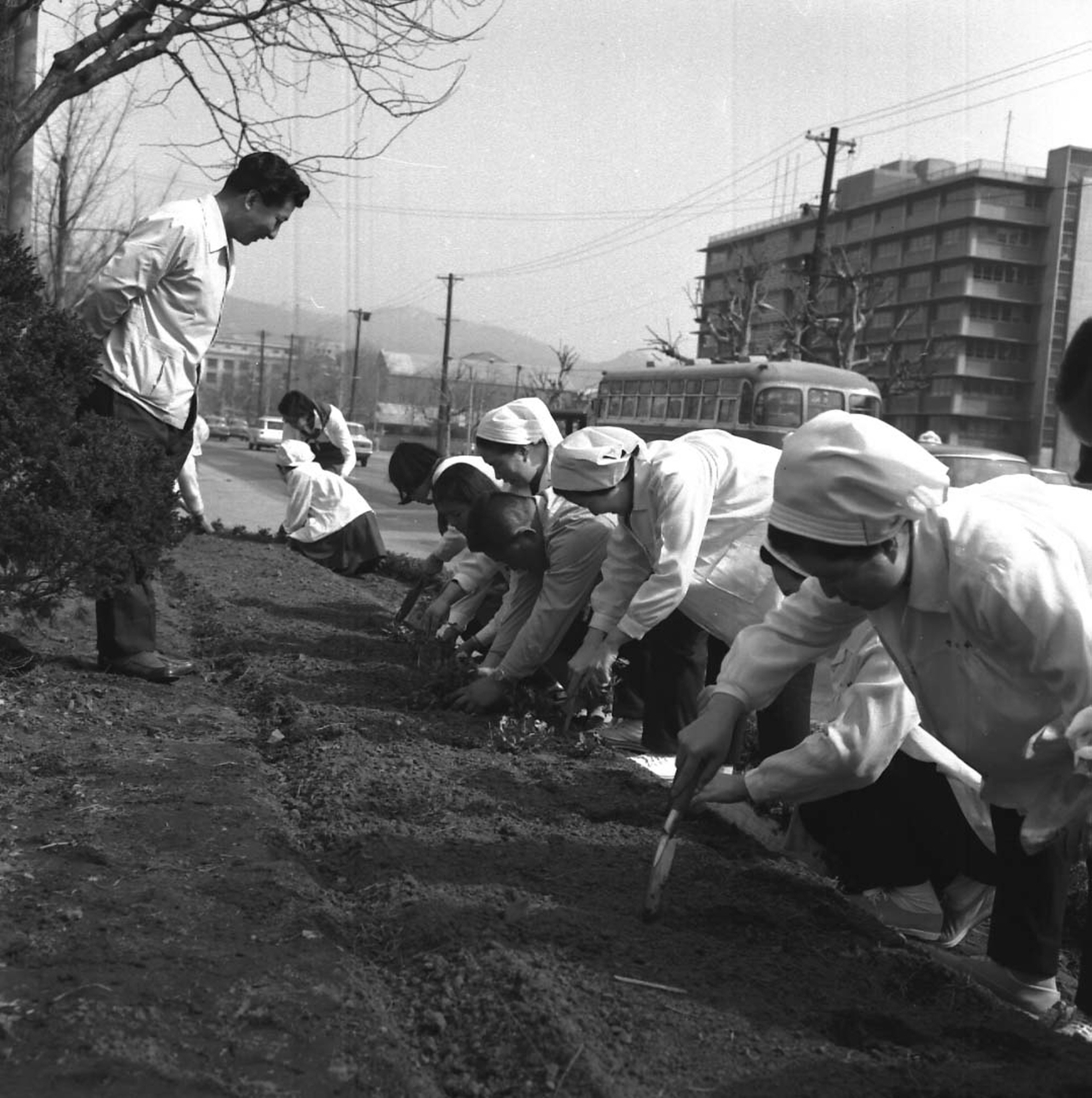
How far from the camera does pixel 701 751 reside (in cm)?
278

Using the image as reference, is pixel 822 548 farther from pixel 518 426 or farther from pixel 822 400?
pixel 822 400

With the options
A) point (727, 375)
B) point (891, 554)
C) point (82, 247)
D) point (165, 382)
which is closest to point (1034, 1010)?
point (891, 554)

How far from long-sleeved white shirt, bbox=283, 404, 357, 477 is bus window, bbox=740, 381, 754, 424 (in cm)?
1224

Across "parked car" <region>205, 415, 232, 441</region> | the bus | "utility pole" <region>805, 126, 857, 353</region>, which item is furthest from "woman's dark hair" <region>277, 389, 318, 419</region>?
"parked car" <region>205, 415, 232, 441</region>

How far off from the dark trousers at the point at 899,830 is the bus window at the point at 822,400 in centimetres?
2021

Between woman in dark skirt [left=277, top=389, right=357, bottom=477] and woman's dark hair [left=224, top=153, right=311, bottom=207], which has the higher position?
woman's dark hair [left=224, top=153, right=311, bottom=207]

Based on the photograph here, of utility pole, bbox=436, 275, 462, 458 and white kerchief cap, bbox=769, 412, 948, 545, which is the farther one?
utility pole, bbox=436, 275, 462, 458

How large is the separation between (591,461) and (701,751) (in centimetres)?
190

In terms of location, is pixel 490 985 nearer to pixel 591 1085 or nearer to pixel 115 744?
pixel 591 1085

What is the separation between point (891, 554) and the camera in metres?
2.47

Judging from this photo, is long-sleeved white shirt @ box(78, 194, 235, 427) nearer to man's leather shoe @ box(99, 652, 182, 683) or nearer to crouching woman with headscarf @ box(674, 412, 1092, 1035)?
man's leather shoe @ box(99, 652, 182, 683)

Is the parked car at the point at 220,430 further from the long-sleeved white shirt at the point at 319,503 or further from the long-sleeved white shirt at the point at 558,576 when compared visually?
the long-sleeved white shirt at the point at 558,576

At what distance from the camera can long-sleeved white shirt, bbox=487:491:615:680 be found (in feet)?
16.5

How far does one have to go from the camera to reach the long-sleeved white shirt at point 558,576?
5035 millimetres
